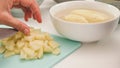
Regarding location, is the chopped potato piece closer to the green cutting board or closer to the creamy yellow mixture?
the green cutting board

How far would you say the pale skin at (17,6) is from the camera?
573 millimetres

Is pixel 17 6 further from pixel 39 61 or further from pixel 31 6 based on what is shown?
pixel 39 61

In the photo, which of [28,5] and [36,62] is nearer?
[36,62]

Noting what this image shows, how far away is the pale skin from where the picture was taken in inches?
22.5

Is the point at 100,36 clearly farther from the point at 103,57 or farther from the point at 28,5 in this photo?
the point at 28,5

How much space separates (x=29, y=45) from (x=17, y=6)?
0.52 feet

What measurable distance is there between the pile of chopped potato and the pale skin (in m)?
0.02

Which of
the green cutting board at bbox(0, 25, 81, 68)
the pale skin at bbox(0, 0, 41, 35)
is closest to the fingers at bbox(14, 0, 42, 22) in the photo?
the pale skin at bbox(0, 0, 41, 35)

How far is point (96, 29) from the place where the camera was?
0.64m

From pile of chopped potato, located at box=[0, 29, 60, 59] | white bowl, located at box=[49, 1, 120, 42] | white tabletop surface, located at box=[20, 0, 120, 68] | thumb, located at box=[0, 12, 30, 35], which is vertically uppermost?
thumb, located at box=[0, 12, 30, 35]

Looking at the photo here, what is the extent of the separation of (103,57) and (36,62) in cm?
17

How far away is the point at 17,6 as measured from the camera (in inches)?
29.1

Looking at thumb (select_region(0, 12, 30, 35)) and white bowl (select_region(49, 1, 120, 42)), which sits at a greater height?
thumb (select_region(0, 12, 30, 35))

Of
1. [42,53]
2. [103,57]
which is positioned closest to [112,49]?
[103,57]
